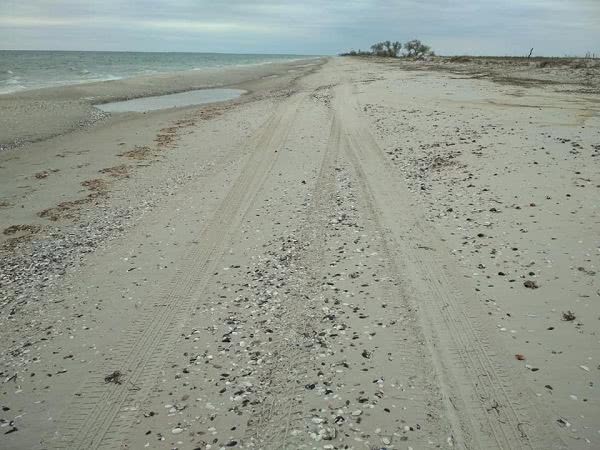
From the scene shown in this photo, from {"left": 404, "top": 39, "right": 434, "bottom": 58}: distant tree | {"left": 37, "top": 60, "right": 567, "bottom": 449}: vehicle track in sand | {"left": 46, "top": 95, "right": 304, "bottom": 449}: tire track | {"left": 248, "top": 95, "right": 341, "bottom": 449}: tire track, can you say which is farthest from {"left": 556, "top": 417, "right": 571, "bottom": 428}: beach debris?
{"left": 404, "top": 39, "right": 434, "bottom": 58}: distant tree

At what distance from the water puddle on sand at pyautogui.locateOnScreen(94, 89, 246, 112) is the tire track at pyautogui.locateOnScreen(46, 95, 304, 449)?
22.1m

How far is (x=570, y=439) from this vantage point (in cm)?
384

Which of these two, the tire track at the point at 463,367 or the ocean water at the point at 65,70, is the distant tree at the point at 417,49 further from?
the tire track at the point at 463,367

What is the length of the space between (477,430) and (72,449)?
4.05m

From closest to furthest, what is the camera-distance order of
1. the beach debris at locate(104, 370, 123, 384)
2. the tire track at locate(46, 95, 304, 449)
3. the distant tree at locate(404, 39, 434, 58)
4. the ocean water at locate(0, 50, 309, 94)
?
1. the tire track at locate(46, 95, 304, 449)
2. the beach debris at locate(104, 370, 123, 384)
3. the ocean water at locate(0, 50, 309, 94)
4. the distant tree at locate(404, 39, 434, 58)

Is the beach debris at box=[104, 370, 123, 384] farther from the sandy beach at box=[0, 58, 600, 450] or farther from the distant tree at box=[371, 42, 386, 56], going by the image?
the distant tree at box=[371, 42, 386, 56]

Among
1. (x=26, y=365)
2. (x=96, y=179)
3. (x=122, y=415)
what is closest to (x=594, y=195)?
(x=122, y=415)

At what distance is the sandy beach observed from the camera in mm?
4219

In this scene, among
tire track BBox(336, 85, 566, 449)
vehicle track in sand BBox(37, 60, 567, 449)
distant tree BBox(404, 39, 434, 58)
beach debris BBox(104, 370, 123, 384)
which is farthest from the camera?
distant tree BBox(404, 39, 434, 58)

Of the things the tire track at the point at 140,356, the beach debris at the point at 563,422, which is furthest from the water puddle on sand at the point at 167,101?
the beach debris at the point at 563,422

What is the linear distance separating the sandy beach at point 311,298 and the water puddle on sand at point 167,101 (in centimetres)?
1558

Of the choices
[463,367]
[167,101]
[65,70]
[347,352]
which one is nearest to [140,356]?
[347,352]

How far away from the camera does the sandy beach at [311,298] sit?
4219mm

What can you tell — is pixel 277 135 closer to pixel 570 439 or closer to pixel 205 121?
pixel 205 121
